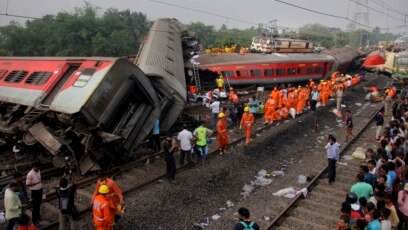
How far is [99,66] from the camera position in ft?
33.8

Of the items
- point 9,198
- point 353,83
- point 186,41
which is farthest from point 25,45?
point 9,198

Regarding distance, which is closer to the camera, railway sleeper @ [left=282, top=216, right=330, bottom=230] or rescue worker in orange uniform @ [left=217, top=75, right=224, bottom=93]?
railway sleeper @ [left=282, top=216, right=330, bottom=230]

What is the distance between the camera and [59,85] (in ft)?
35.5

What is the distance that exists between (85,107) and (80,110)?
149 mm

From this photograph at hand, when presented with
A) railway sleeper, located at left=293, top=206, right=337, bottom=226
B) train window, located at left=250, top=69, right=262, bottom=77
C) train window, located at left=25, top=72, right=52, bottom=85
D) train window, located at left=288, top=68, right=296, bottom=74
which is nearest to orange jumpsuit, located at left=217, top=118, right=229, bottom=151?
railway sleeper, located at left=293, top=206, right=337, bottom=226

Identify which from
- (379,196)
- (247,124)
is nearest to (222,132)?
(247,124)

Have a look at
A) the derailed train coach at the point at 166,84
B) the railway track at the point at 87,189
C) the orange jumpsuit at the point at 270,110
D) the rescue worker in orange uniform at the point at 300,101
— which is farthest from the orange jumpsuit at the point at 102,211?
the rescue worker in orange uniform at the point at 300,101

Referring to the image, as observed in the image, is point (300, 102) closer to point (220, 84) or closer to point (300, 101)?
point (300, 101)

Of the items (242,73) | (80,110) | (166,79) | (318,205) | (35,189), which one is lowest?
(318,205)

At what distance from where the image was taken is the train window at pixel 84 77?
10023 mm

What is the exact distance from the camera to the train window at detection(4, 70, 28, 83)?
1234 centimetres

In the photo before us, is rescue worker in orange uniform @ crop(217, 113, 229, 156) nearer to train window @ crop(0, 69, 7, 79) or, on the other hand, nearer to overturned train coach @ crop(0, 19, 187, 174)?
overturned train coach @ crop(0, 19, 187, 174)

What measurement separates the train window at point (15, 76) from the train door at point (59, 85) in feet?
6.85

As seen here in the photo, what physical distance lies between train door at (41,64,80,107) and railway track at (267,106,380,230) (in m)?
6.71
